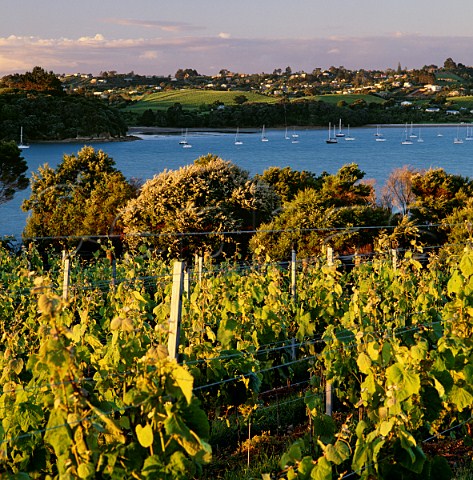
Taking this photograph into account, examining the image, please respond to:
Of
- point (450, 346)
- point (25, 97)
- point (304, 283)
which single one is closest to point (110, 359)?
point (450, 346)

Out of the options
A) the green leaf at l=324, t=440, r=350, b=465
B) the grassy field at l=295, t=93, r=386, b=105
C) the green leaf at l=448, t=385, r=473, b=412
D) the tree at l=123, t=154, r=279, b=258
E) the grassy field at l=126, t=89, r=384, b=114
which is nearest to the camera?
the green leaf at l=324, t=440, r=350, b=465

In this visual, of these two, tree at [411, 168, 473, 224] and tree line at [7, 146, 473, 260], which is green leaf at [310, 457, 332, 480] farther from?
tree at [411, 168, 473, 224]

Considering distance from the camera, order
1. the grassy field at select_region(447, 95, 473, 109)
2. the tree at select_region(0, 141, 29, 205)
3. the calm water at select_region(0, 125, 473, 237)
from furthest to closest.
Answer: the grassy field at select_region(447, 95, 473, 109)
the calm water at select_region(0, 125, 473, 237)
the tree at select_region(0, 141, 29, 205)

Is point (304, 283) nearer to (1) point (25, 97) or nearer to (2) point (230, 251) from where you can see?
(2) point (230, 251)

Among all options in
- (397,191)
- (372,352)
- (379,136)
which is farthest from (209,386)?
(379,136)

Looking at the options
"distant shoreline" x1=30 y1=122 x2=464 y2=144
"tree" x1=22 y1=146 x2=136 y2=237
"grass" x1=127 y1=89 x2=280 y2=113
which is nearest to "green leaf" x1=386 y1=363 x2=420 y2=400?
"tree" x1=22 y1=146 x2=136 y2=237

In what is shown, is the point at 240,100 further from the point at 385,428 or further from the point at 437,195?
the point at 385,428

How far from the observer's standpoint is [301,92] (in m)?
155

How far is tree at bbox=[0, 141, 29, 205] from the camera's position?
140 ft

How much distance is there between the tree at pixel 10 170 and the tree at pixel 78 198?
8.13 meters

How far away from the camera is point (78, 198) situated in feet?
103

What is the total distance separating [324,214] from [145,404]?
71.5 feet

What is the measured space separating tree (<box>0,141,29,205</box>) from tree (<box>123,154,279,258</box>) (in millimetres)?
18175

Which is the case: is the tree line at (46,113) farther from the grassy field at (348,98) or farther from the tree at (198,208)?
the grassy field at (348,98)
